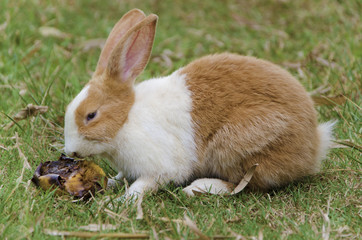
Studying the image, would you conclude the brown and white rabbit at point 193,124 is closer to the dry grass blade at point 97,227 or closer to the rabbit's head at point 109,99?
the rabbit's head at point 109,99

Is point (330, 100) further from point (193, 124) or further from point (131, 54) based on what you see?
point (131, 54)

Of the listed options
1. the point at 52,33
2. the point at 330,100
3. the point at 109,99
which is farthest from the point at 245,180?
the point at 52,33

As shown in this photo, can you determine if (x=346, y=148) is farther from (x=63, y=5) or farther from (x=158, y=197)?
(x=63, y=5)

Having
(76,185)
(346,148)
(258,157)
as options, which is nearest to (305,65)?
(346,148)

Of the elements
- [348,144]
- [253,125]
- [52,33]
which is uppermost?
[253,125]

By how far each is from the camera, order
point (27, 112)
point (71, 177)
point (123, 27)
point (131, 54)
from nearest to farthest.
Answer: point (71, 177), point (131, 54), point (123, 27), point (27, 112)

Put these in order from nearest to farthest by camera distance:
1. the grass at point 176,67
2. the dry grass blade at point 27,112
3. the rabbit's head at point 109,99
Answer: the grass at point 176,67 → the rabbit's head at point 109,99 → the dry grass blade at point 27,112

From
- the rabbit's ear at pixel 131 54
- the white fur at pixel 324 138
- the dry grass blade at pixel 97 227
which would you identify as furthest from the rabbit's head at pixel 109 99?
the white fur at pixel 324 138
